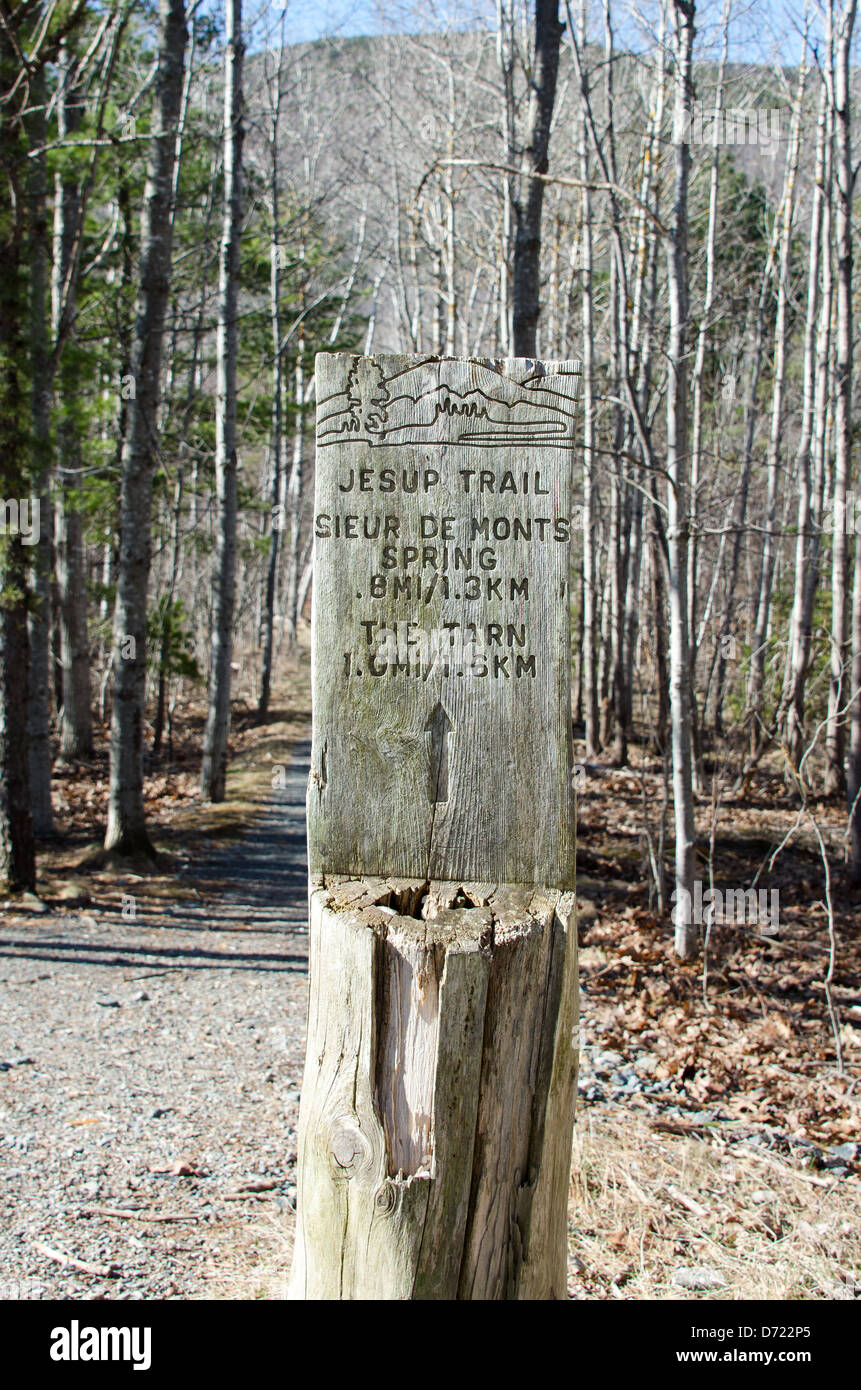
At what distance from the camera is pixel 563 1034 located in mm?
1972

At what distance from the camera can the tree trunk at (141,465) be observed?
29.5 ft

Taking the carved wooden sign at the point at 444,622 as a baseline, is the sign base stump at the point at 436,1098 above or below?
below

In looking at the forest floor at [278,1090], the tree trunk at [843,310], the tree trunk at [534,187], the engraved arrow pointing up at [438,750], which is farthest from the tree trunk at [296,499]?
the engraved arrow pointing up at [438,750]

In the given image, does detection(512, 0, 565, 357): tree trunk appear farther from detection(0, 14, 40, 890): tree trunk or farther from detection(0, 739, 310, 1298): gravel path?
detection(0, 739, 310, 1298): gravel path

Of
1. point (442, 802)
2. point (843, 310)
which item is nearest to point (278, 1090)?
point (442, 802)

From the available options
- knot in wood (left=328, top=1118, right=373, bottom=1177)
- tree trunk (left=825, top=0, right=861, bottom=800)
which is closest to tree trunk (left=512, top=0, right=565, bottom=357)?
tree trunk (left=825, top=0, right=861, bottom=800)

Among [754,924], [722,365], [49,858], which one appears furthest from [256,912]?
[722,365]

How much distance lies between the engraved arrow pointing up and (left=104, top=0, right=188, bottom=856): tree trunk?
24.2 ft

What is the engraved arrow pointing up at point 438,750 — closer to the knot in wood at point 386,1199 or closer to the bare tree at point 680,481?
the knot in wood at point 386,1199

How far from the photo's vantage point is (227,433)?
1198cm

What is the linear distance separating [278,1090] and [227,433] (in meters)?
8.62

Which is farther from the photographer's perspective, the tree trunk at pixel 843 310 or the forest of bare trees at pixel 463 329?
the tree trunk at pixel 843 310

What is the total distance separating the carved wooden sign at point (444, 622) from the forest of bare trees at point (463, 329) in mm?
2979

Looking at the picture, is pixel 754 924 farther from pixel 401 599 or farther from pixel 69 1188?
pixel 401 599
